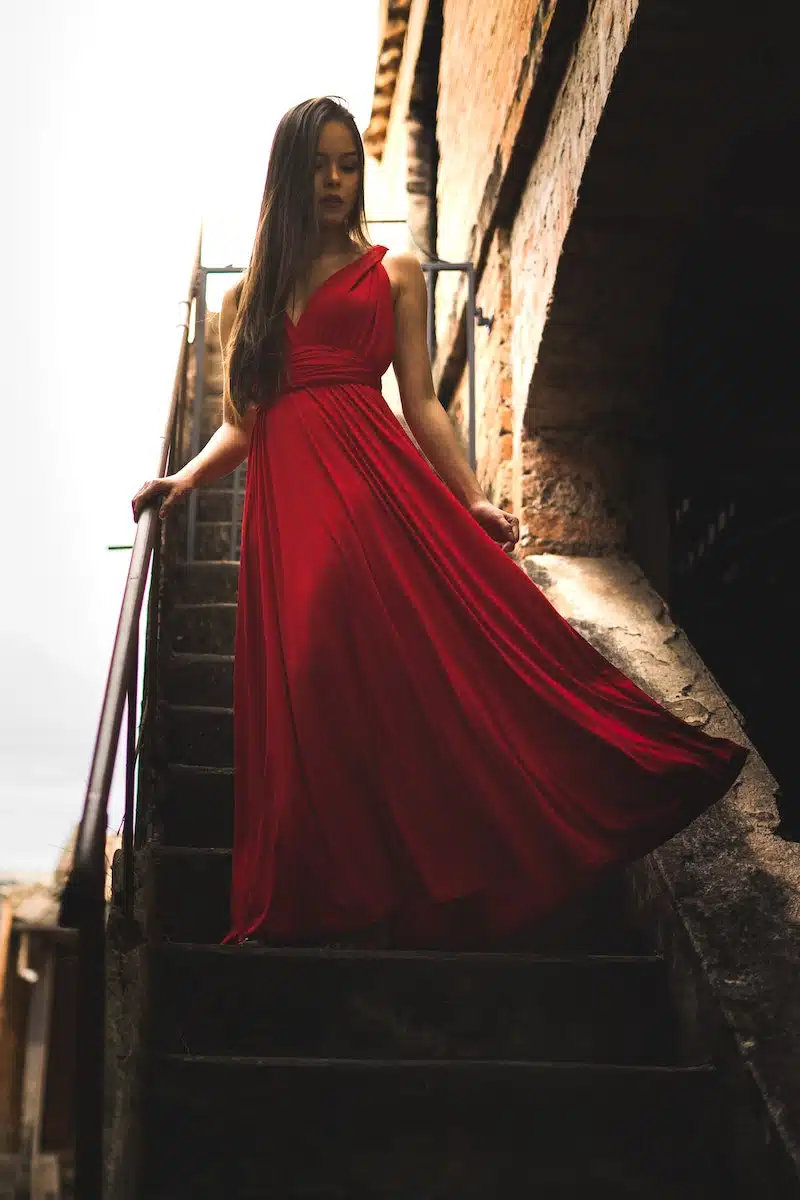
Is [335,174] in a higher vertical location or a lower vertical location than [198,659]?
higher

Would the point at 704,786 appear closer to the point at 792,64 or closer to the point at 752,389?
the point at 792,64

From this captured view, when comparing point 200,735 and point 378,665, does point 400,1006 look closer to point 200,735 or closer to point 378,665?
point 378,665

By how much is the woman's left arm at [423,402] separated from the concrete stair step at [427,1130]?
3.86ft

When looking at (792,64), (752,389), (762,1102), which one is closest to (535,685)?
(762,1102)

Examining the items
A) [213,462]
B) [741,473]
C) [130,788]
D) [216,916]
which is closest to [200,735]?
[216,916]

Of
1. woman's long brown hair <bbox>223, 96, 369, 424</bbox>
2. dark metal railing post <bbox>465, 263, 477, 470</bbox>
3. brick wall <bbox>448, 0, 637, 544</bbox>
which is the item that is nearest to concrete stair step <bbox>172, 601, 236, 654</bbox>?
brick wall <bbox>448, 0, 637, 544</bbox>

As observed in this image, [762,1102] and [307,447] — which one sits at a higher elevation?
[307,447]

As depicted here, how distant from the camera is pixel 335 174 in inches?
107

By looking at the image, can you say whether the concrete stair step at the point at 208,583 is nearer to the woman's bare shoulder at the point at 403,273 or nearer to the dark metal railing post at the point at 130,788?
the woman's bare shoulder at the point at 403,273

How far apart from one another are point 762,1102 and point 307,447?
150cm

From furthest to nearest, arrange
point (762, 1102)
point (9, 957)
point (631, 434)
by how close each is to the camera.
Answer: point (631, 434) < point (762, 1102) < point (9, 957)

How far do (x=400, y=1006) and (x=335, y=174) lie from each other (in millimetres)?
1762

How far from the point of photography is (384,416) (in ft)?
8.72

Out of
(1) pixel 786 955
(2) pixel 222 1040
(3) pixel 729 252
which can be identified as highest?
(3) pixel 729 252
